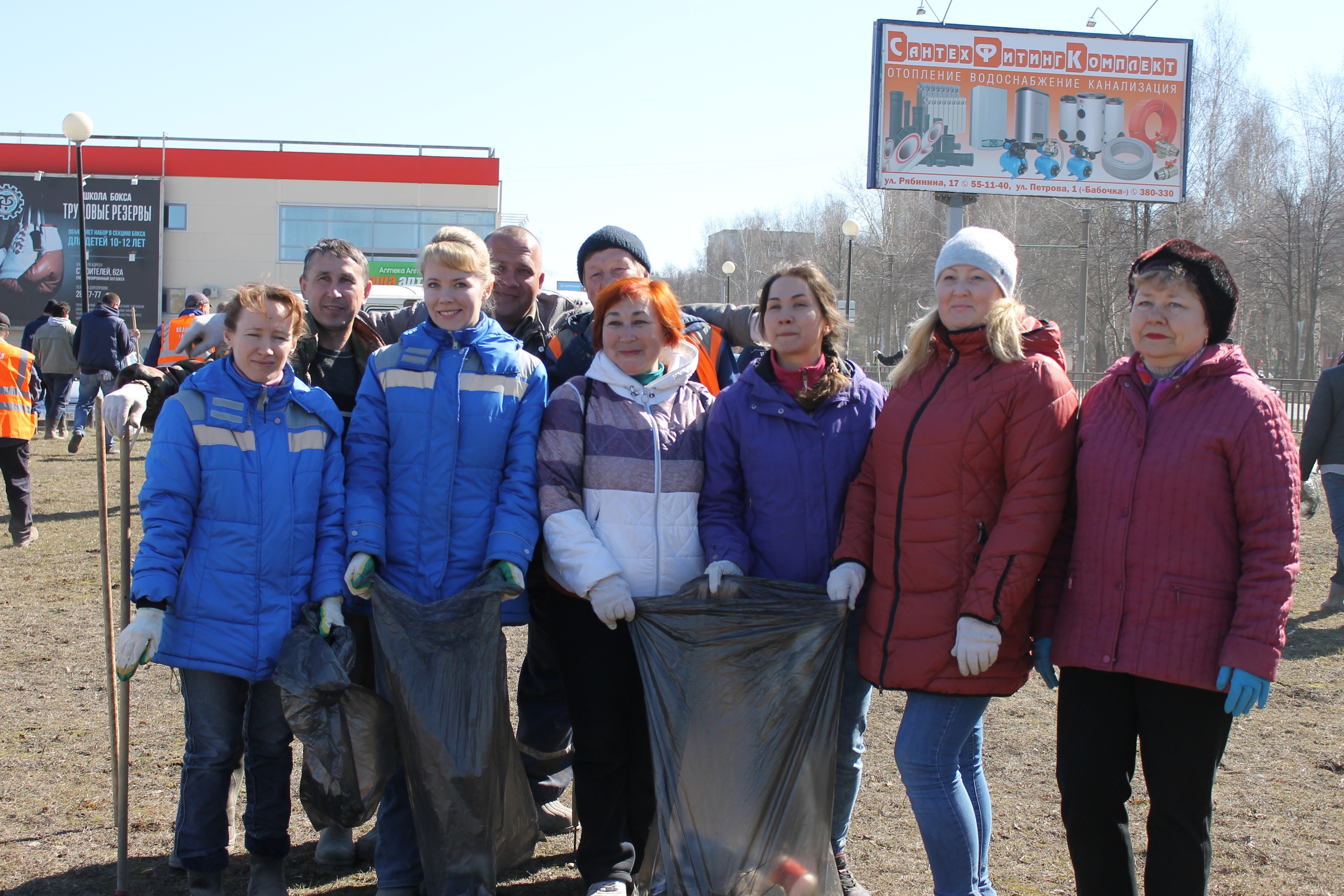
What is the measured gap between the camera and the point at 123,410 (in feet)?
9.20

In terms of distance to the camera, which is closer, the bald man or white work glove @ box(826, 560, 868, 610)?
white work glove @ box(826, 560, 868, 610)

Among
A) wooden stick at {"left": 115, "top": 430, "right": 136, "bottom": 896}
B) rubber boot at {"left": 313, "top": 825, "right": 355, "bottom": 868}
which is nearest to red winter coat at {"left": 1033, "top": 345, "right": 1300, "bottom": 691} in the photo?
rubber boot at {"left": 313, "top": 825, "right": 355, "bottom": 868}

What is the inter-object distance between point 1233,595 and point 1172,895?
69 centimetres

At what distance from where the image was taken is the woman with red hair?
272 centimetres

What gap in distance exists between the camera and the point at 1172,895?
7.33 feet

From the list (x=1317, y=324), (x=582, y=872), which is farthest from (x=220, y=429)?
(x=1317, y=324)

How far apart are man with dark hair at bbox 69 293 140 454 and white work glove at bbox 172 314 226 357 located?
9967 mm

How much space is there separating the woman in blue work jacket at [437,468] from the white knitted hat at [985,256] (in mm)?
1226

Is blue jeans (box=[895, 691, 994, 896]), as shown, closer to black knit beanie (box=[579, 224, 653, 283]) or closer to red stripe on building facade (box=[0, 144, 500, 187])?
black knit beanie (box=[579, 224, 653, 283])

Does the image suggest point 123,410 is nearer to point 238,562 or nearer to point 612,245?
point 238,562

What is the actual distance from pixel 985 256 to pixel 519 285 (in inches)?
68.5

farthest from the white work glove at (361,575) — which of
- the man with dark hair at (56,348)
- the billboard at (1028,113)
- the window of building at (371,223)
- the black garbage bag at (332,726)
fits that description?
the window of building at (371,223)

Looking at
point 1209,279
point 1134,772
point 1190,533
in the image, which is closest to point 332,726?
point 1134,772

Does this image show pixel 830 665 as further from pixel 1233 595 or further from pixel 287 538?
pixel 287 538
